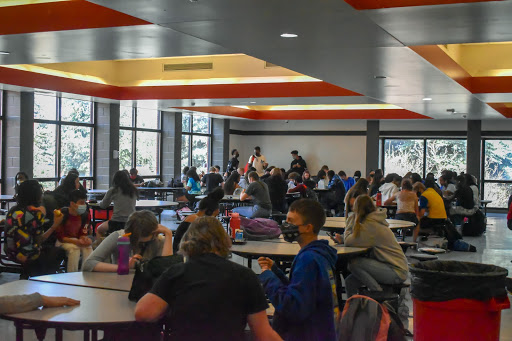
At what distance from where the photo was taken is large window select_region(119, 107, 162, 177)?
16.5 metres

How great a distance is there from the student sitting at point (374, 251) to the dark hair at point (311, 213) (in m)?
2.39

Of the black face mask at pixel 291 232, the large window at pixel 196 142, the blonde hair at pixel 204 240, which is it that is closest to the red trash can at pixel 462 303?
the black face mask at pixel 291 232

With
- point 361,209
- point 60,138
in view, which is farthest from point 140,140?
point 361,209

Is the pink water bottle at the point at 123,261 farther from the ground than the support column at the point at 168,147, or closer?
closer

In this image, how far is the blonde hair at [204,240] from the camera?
2.71 metres

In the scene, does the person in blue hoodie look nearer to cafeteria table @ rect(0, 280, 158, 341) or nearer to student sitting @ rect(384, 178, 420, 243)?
cafeteria table @ rect(0, 280, 158, 341)

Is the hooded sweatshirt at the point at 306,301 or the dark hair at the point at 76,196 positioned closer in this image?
the hooded sweatshirt at the point at 306,301

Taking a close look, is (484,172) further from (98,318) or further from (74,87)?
(98,318)

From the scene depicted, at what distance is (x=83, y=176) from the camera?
15086mm

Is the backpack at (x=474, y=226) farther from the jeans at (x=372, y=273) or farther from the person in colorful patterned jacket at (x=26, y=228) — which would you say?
the person in colorful patterned jacket at (x=26, y=228)

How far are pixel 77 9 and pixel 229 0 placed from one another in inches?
86.1

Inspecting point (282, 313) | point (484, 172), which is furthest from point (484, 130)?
point (282, 313)

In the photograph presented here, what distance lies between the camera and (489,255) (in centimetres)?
998

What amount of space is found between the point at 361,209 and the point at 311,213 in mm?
2472
